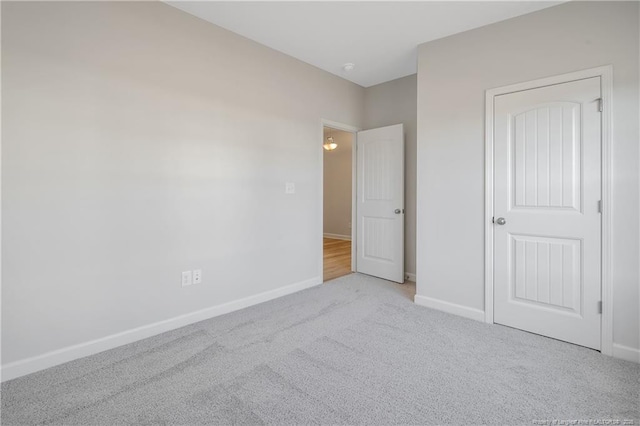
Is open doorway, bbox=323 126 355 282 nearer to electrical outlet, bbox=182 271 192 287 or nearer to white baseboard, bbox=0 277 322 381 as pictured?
white baseboard, bbox=0 277 322 381

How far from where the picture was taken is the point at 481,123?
2.73 metres

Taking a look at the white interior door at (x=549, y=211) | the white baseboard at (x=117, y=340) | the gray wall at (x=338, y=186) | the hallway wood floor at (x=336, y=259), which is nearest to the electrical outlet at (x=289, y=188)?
the white baseboard at (x=117, y=340)

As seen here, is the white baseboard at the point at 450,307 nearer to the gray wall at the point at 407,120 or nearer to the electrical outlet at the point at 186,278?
the gray wall at the point at 407,120

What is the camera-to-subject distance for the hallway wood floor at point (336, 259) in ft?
14.4

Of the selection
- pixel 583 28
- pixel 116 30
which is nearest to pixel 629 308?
pixel 583 28

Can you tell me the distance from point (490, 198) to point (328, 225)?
5478mm

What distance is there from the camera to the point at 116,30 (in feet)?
7.20

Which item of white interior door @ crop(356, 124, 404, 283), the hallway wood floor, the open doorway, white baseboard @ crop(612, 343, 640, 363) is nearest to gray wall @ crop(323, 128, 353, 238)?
the open doorway

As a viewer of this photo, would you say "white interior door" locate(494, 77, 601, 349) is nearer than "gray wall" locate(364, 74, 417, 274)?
Yes

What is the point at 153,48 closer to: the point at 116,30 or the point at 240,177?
the point at 116,30

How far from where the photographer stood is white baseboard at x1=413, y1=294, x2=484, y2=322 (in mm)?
2801

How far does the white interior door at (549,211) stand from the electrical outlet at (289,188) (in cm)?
202

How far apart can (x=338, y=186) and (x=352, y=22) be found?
518 centimetres

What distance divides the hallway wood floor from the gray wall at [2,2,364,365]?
1108mm
